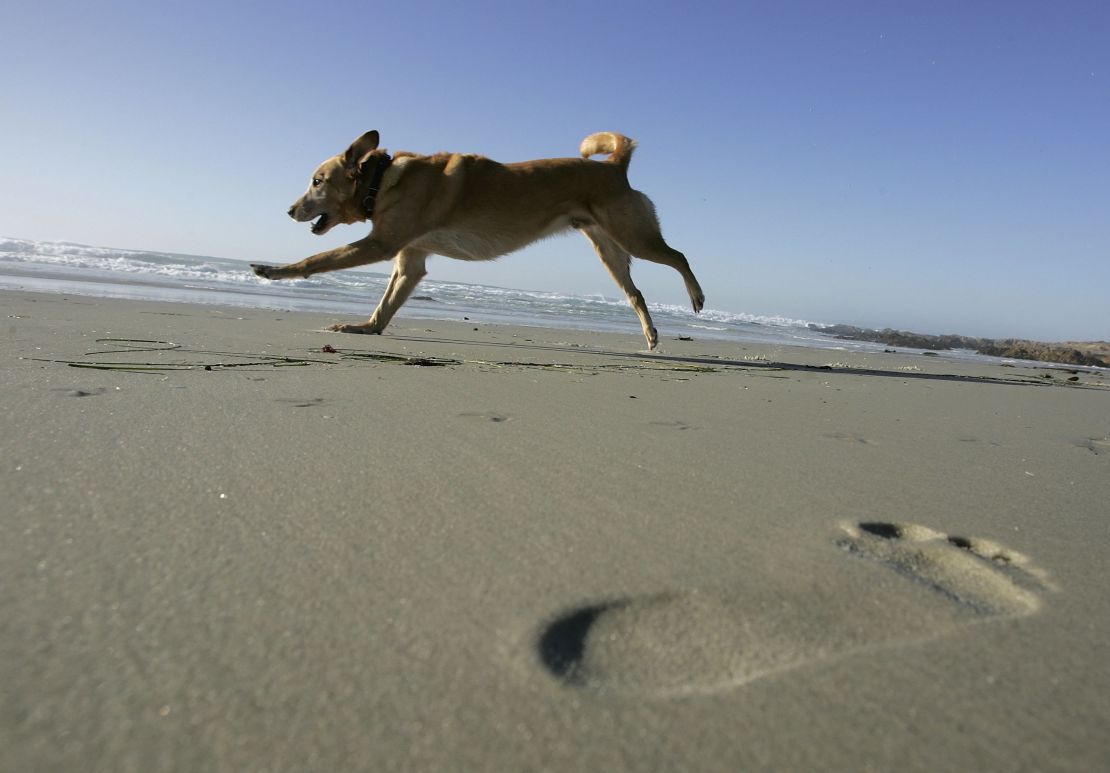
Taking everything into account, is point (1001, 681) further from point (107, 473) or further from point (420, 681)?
point (107, 473)

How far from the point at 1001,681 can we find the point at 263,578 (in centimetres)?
75

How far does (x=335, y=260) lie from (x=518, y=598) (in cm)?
402

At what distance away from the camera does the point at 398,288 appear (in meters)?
5.20

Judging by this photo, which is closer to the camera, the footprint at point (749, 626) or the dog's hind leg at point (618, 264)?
the footprint at point (749, 626)

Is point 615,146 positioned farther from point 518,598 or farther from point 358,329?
point 518,598

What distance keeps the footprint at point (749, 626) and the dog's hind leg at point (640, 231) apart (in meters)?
4.52

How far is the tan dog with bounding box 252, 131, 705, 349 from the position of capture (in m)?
4.84

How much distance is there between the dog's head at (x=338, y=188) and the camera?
4.88m

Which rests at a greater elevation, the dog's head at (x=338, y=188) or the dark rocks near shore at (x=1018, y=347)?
the dog's head at (x=338, y=188)

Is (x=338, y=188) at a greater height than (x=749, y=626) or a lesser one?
greater

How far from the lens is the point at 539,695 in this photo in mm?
589

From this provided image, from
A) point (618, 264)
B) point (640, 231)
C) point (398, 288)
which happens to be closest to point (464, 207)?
point (398, 288)

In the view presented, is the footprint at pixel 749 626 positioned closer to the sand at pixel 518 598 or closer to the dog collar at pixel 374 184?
the sand at pixel 518 598

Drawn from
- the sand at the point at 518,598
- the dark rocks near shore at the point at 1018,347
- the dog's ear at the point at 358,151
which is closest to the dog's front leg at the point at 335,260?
the dog's ear at the point at 358,151
